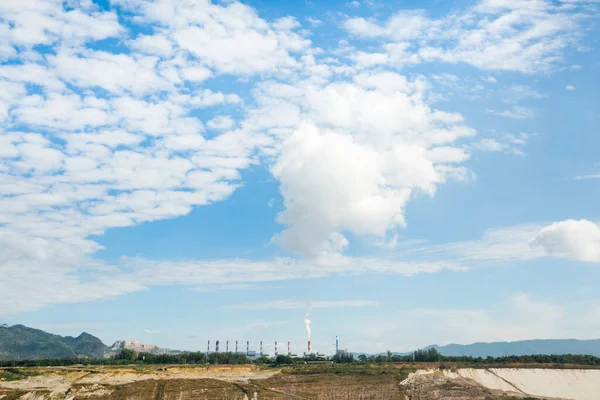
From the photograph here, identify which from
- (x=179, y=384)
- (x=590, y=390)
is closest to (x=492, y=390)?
(x=590, y=390)

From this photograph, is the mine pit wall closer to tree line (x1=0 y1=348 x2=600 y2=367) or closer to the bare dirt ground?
the bare dirt ground

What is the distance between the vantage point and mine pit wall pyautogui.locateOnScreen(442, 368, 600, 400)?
13275 centimetres

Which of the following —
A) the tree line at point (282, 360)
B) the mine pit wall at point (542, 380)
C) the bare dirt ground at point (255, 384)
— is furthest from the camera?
the tree line at point (282, 360)

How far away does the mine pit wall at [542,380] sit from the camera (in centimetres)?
13275

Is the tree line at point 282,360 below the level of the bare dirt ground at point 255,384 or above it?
above

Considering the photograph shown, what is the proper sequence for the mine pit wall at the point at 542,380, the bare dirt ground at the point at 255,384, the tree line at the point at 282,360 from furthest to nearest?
the tree line at the point at 282,360, the mine pit wall at the point at 542,380, the bare dirt ground at the point at 255,384

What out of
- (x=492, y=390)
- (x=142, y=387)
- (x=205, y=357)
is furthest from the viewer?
(x=205, y=357)

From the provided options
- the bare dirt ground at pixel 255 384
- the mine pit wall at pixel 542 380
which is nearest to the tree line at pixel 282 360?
the mine pit wall at pixel 542 380

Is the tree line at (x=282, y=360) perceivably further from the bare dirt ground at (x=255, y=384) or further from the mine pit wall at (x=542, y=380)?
the bare dirt ground at (x=255, y=384)

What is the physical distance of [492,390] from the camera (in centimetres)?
12506

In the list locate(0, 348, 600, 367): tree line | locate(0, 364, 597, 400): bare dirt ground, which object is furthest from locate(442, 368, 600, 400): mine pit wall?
locate(0, 348, 600, 367): tree line

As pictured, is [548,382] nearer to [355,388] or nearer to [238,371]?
[355,388]

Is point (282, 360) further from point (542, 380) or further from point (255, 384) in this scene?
point (542, 380)

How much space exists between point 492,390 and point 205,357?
299ft
